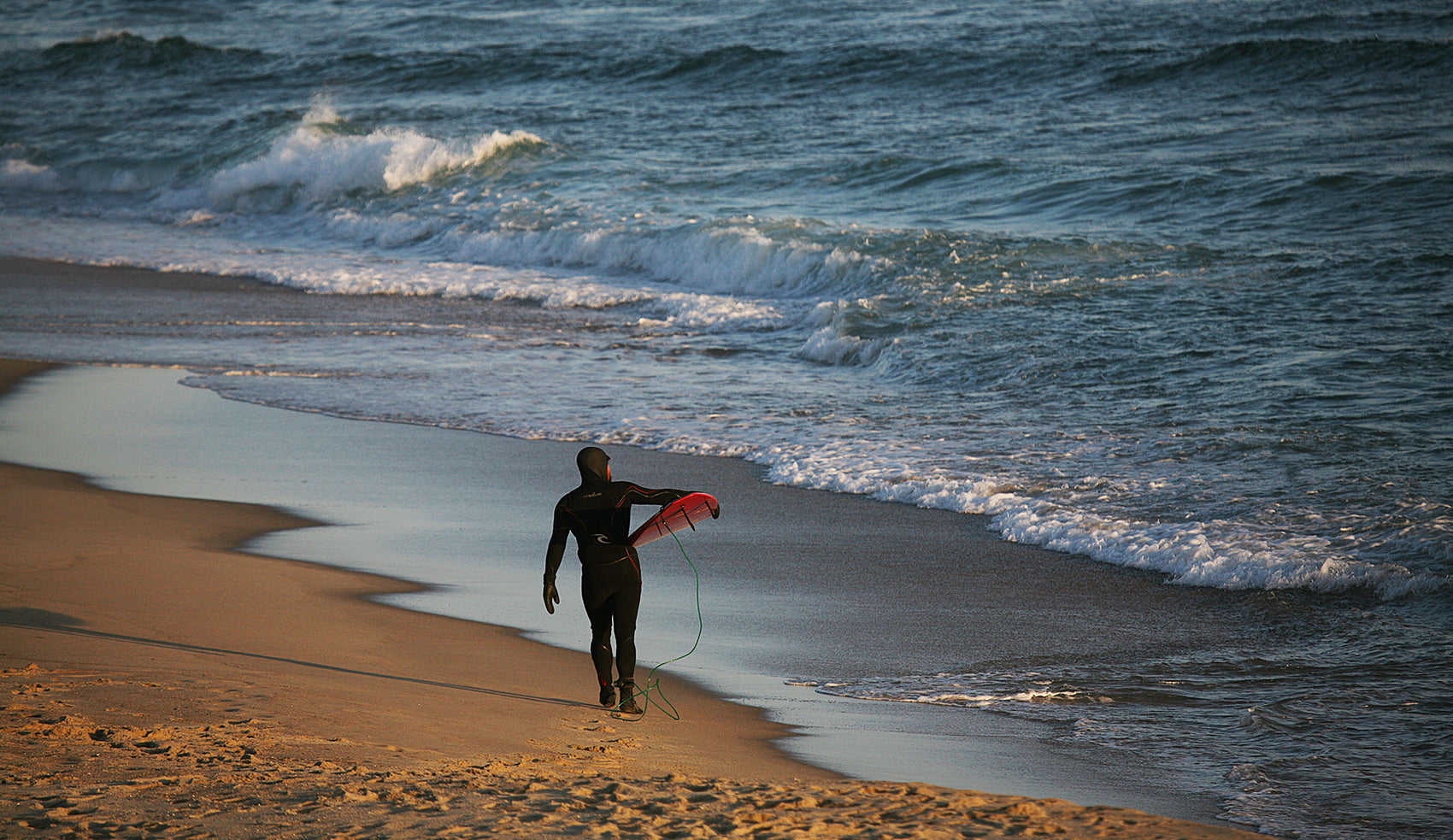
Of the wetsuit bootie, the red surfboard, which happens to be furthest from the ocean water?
the red surfboard

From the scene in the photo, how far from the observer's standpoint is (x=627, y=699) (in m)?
5.05

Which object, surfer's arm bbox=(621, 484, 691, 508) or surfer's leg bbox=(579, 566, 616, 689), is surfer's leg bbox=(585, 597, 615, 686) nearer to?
surfer's leg bbox=(579, 566, 616, 689)

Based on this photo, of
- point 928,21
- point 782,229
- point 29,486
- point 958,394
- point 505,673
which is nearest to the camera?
point 505,673

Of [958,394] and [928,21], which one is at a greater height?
[928,21]

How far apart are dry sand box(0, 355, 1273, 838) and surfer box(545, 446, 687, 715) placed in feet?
0.81

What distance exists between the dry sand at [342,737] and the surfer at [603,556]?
0.81 feet

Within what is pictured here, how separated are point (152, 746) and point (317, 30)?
35.8 m

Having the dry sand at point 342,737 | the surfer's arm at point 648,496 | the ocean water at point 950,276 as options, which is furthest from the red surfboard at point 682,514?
the ocean water at point 950,276

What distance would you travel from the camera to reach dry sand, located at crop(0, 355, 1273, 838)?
145 inches

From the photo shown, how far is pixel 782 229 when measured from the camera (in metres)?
16.8

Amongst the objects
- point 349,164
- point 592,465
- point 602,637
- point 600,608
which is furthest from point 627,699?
point 349,164

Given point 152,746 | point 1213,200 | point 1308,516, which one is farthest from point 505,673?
point 1213,200

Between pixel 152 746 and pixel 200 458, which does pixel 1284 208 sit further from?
pixel 152 746

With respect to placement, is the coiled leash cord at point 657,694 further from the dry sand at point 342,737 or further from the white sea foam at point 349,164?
the white sea foam at point 349,164
